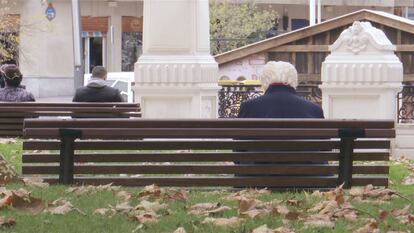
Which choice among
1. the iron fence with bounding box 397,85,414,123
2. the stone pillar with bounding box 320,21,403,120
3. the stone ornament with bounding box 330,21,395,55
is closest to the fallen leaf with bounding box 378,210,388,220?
the stone pillar with bounding box 320,21,403,120

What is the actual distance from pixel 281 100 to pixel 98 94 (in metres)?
7.24

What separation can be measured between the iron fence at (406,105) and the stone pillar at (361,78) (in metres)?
1.29

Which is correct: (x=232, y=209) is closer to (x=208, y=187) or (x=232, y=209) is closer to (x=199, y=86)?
(x=208, y=187)

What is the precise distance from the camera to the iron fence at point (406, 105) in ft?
56.4

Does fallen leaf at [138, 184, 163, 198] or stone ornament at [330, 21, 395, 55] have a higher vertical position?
stone ornament at [330, 21, 395, 55]

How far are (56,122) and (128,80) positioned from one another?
21.0 m

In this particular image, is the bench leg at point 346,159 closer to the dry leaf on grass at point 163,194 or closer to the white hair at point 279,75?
the white hair at point 279,75

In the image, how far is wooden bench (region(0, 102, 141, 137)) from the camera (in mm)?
14484

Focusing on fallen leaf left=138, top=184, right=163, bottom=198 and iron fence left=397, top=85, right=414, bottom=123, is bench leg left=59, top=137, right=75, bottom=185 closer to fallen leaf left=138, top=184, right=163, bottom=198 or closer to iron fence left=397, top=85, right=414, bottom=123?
fallen leaf left=138, top=184, right=163, bottom=198

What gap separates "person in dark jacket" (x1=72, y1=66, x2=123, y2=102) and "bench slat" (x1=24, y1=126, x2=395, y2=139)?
7409 mm

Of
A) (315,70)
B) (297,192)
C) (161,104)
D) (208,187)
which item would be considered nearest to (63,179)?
(208,187)

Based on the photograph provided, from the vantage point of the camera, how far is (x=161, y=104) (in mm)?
14766

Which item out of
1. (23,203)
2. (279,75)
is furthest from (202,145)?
(23,203)

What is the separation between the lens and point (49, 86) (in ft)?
159
